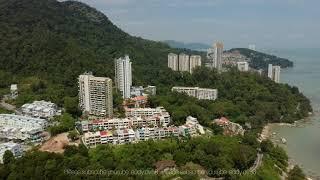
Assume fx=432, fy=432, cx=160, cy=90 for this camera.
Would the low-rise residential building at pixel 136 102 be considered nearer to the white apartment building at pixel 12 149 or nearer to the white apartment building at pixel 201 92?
the white apartment building at pixel 201 92

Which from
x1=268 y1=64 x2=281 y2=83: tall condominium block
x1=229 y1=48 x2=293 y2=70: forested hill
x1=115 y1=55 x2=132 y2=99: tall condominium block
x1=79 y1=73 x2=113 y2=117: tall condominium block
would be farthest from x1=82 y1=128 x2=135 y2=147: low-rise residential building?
x1=229 y1=48 x2=293 y2=70: forested hill

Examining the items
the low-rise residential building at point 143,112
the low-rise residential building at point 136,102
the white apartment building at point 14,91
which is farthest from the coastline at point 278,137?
the white apartment building at point 14,91

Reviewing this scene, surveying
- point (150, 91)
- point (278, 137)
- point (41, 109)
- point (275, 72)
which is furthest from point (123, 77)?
point (275, 72)

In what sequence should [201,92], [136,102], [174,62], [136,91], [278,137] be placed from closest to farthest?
[136,102] → [278,137] → [136,91] → [201,92] → [174,62]

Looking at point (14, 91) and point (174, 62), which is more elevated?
point (174, 62)

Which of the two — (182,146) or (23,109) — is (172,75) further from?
(182,146)

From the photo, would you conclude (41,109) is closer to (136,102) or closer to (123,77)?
(136,102)

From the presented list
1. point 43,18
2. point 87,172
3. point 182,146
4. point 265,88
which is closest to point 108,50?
point 43,18
